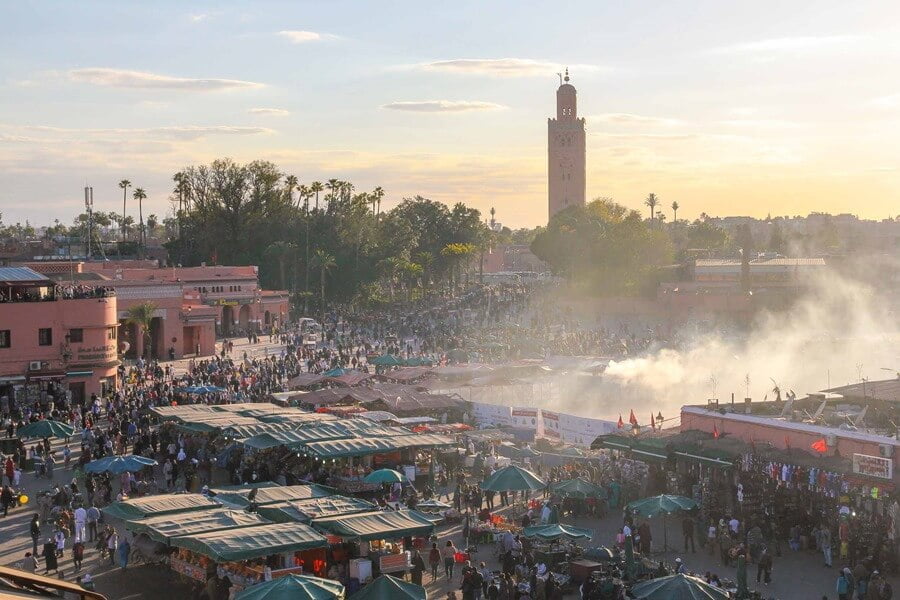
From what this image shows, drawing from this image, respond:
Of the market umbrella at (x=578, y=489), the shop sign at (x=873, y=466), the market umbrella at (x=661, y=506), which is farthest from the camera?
the market umbrella at (x=578, y=489)

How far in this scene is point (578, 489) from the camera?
24.0 m

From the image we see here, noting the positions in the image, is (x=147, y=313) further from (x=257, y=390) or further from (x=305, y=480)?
(x=305, y=480)

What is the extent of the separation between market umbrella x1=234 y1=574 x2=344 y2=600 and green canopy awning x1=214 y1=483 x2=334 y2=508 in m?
4.58

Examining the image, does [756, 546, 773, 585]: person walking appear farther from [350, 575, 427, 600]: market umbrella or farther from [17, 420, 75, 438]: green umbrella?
[17, 420, 75, 438]: green umbrella

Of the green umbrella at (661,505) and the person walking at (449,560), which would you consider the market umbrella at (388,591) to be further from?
the green umbrella at (661,505)

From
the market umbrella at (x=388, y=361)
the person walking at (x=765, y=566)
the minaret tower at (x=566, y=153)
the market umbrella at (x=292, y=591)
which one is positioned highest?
the minaret tower at (x=566, y=153)

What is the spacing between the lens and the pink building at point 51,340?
41.4 m

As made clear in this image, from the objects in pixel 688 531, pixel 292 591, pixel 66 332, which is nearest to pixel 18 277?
pixel 66 332

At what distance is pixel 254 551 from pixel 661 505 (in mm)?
8593

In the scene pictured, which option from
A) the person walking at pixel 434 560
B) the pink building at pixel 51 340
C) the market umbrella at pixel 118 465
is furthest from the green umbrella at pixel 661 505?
the pink building at pixel 51 340

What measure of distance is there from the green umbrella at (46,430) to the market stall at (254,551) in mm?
13111

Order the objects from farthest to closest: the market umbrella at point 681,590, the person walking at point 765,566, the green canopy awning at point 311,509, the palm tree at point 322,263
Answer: the palm tree at point 322,263 → the person walking at point 765,566 → the green canopy awning at point 311,509 → the market umbrella at point 681,590

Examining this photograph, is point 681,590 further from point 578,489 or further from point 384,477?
point 384,477

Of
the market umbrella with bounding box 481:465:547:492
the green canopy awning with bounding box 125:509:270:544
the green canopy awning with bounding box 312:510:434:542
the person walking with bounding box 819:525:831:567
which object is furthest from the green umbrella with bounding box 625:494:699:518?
the green canopy awning with bounding box 125:509:270:544
